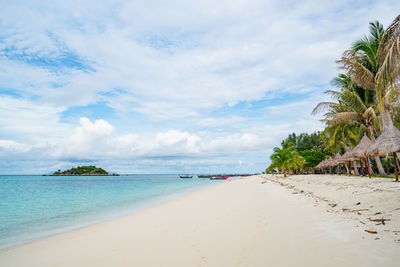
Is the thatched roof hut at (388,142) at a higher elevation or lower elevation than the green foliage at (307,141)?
Result: lower

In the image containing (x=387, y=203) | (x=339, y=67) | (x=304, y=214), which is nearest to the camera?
(x=387, y=203)

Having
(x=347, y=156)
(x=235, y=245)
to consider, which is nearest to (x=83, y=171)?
(x=347, y=156)

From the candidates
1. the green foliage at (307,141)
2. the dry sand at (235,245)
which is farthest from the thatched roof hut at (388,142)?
the green foliage at (307,141)

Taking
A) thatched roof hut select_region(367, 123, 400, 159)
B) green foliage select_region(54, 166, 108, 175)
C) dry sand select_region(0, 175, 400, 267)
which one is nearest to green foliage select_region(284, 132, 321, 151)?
thatched roof hut select_region(367, 123, 400, 159)

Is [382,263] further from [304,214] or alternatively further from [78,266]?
[78,266]

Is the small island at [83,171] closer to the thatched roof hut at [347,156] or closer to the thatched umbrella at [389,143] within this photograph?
the thatched roof hut at [347,156]

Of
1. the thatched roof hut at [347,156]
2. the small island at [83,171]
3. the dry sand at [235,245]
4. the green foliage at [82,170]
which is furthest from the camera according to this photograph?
the small island at [83,171]

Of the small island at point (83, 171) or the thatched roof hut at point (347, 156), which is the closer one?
the thatched roof hut at point (347, 156)

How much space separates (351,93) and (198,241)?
20413 millimetres

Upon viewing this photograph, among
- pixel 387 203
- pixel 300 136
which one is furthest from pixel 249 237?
pixel 300 136

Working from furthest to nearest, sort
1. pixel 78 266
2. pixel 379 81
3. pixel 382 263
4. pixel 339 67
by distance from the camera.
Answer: pixel 339 67, pixel 379 81, pixel 78 266, pixel 382 263

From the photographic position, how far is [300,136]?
198ft

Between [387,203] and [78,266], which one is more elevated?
[387,203]

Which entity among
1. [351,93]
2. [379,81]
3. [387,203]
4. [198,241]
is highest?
[351,93]
